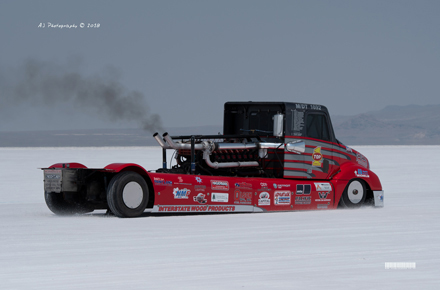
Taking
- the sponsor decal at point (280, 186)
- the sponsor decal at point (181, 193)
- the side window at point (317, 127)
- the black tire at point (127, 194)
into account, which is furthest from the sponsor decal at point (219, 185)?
the side window at point (317, 127)

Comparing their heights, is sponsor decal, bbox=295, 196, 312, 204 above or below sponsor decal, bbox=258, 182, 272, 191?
below

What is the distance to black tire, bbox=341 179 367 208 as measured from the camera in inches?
609

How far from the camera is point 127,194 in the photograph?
12758 millimetres

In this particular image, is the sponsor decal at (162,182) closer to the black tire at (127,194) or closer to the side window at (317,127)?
the black tire at (127,194)

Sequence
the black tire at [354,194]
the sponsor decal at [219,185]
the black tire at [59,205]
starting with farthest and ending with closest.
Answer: the black tire at [354,194] < the black tire at [59,205] < the sponsor decal at [219,185]

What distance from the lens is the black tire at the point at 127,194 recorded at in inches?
496

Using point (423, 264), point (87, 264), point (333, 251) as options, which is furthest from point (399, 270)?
point (87, 264)

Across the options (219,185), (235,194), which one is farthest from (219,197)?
(235,194)

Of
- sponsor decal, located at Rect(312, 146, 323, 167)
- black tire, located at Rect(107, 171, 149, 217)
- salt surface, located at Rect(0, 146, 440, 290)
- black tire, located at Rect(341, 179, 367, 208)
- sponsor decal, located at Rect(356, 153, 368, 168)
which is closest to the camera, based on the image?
salt surface, located at Rect(0, 146, 440, 290)

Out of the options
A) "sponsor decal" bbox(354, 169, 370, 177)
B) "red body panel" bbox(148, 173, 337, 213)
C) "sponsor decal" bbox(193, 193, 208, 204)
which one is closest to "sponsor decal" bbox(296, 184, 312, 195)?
"red body panel" bbox(148, 173, 337, 213)

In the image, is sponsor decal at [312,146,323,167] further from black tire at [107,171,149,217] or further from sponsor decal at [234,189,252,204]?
black tire at [107,171,149,217]

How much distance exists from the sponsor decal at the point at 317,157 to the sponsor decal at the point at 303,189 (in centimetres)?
54

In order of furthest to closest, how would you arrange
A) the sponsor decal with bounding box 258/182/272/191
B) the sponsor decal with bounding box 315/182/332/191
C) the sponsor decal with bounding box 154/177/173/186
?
the sponsor decal with bounding box 315/182/332/191 < the sponsor decal with bounding box 258/182/272/191 < the sponsor decal with bounding box 154/177/173/186

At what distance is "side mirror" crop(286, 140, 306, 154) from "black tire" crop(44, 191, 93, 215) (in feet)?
14.0
